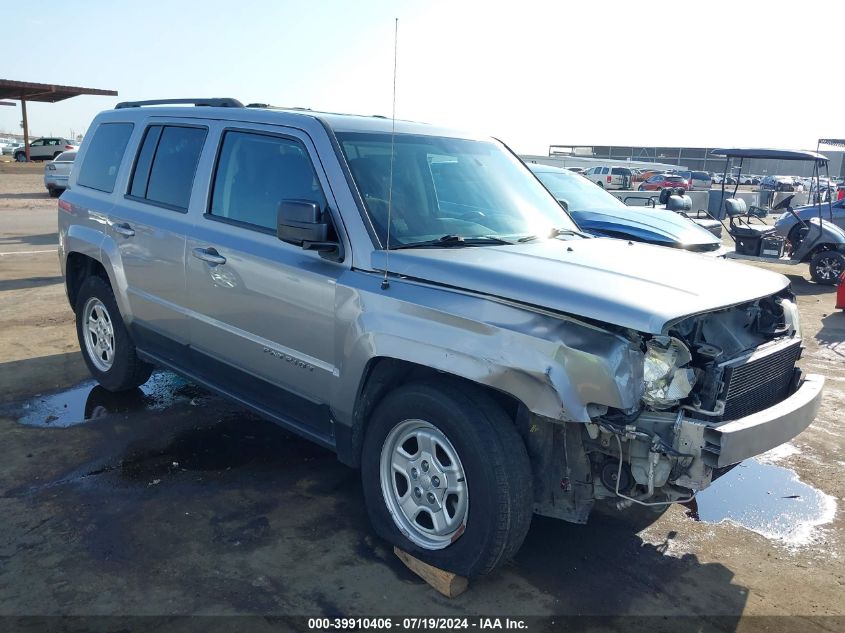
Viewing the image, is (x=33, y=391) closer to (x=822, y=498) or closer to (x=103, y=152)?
(x=103, y=152)

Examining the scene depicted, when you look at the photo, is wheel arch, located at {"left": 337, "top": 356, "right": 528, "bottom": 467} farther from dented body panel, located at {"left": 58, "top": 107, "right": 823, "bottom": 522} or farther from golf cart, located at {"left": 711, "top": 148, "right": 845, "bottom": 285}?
golf cart, located at {"left": 711, "top": 148, "right": 845, "bottom": 285}

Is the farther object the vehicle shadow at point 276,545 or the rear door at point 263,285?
the rear door at point 263,285

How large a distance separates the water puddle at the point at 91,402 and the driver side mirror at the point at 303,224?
268 cm

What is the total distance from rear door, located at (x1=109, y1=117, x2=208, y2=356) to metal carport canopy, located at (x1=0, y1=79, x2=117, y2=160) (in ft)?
111

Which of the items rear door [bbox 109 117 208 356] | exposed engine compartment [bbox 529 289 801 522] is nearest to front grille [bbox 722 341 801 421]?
exposed engine compartment [bbox 529 289 801 522]

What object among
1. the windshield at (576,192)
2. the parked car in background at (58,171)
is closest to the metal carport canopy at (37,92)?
the parked car in background at (58,171)

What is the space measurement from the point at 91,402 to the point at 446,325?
146 inches

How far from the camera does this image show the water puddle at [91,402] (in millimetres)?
5297

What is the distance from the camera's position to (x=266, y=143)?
13.7 feet

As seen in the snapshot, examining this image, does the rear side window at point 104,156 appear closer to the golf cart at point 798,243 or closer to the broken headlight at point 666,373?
the broken headlight at point 666,373

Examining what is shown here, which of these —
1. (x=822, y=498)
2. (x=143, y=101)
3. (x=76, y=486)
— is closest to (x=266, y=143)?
(x=143, y=101)

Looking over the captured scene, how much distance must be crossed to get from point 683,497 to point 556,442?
0.56m

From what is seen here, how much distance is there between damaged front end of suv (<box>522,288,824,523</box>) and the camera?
2850 mm

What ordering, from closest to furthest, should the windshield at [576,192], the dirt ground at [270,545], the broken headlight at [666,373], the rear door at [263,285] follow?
the broken headlight at [666,373] → the dirt ground at [270,545] → the rear door at [263,285] → the windshield at [576,192]
